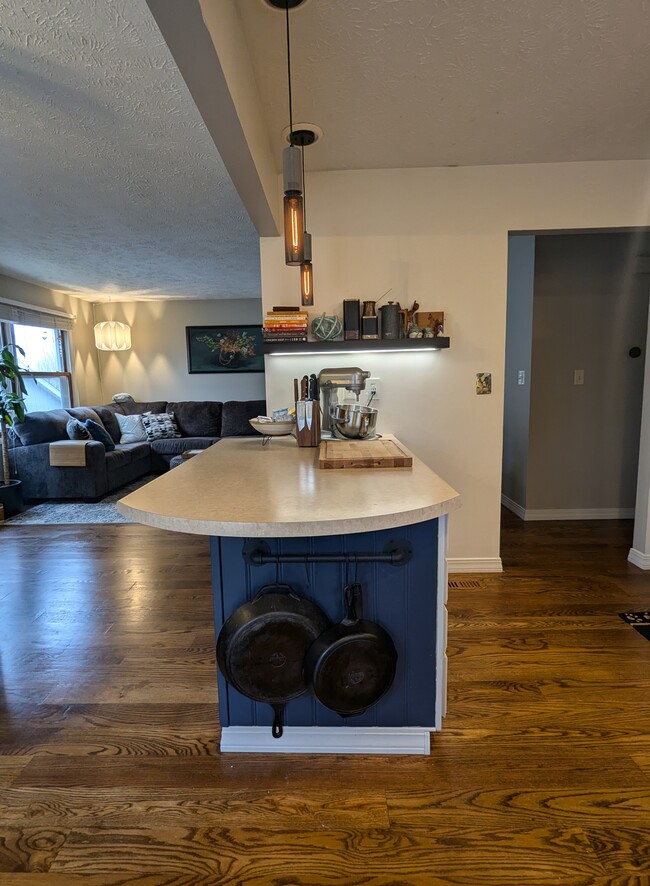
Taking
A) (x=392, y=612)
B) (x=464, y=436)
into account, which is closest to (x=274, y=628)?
(x=392, y=612)

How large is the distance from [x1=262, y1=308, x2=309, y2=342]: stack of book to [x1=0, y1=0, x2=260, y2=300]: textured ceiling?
0.88 metres

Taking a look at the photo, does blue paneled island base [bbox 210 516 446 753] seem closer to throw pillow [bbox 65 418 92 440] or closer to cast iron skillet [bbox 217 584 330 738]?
cast iron skillet [bbox 217 584 330 738]

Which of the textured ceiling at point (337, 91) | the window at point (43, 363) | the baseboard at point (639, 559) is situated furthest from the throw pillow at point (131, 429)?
the baseboard at point (639, 559)

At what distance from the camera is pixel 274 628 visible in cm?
124

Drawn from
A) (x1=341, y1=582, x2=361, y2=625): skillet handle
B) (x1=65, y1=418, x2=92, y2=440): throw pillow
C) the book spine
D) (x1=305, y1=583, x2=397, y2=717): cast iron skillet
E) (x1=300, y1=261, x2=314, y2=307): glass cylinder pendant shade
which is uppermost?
(x1=300, y1=261, x2=314, y2=307): glass cylinder pendant shade

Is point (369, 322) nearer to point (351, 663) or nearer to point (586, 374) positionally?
point (351, 663)

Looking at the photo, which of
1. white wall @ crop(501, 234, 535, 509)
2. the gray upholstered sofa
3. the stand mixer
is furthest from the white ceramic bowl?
the gray upholstered sofa

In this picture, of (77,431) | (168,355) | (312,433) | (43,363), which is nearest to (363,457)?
(312,433)

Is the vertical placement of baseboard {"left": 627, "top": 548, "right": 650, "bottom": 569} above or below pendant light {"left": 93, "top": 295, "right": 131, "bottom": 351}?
below

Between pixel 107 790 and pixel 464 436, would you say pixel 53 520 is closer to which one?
pixel 107 790

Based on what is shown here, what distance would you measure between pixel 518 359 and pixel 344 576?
297 cm

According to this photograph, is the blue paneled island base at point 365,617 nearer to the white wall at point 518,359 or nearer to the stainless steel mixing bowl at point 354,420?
the stainless steel mixing bowl at point 354,420

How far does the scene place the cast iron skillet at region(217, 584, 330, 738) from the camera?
124 centimetres

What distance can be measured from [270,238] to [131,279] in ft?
11.1
